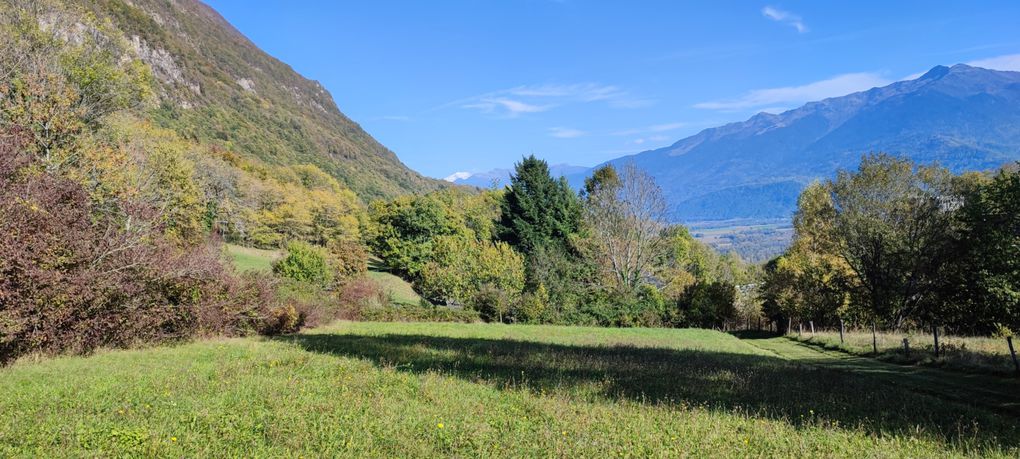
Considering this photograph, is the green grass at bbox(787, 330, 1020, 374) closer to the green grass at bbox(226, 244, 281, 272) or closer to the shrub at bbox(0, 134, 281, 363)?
the shrub at bbox(0, 134, 281, 363)

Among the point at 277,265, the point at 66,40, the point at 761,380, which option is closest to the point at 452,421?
the point at 761,380

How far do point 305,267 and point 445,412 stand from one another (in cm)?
3597

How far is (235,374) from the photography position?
10367 mm

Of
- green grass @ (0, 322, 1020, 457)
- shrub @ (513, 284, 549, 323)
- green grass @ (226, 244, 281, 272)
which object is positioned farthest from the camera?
green grass @ (226, 244, 281, 272)

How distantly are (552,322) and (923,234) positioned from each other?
2738 cm

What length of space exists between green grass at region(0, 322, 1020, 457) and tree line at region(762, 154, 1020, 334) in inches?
437

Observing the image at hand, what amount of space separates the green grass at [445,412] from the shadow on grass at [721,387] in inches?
2.5

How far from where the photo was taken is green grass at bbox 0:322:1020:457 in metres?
6.40

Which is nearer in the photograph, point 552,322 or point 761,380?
point 761,380

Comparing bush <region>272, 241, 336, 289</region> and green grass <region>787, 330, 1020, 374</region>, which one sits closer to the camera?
green grass <region>787, 330, 1020, 374</region>

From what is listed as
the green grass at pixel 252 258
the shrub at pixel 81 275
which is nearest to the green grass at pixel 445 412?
the shrub at pixel 81 275

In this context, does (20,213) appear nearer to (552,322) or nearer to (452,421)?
(452,421)

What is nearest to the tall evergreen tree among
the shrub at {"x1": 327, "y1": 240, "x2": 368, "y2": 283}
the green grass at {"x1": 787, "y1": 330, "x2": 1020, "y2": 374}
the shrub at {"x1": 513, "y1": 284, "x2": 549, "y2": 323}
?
the shrub at {"x1": 513, "y1": 284, "x2": 549, "y2": 323}

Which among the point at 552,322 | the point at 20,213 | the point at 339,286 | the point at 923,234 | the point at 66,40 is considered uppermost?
the point at 66,40
